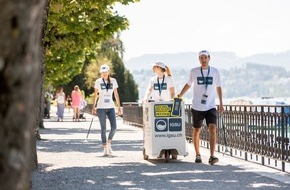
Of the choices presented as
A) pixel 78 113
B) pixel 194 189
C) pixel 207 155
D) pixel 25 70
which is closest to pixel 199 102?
pixel 207 155

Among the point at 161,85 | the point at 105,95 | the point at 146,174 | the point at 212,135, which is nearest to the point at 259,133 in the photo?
the point at 212,135

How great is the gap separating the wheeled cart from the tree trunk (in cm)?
1132

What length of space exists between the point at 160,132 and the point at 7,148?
11598 mm

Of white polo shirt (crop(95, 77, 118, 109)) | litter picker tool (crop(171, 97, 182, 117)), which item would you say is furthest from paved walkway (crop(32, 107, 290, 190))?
white polo shirt (crop(95, 77, 118, 109))

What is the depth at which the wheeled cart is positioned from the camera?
47.1ft

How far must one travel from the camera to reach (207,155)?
642 inches

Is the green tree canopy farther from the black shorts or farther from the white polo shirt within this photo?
the black shorts

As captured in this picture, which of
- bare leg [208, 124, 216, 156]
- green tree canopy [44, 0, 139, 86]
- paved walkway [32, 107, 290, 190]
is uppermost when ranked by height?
green tree canopy [44, 0, 139, 86]

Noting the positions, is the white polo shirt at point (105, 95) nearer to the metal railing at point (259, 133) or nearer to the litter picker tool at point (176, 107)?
the litter picker tool at point (176, 107)

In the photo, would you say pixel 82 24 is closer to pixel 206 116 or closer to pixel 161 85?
pixel 161 85

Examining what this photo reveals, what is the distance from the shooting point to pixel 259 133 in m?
14.1

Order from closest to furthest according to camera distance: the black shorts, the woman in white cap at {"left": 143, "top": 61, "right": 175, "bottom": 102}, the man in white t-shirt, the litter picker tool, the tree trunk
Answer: the tree trunk < the man in white t-shirt < the black shorts < the litter picker tool < the woman in white cap at {"left": 143, "top": 61, "right": 175, "bottom": 102}

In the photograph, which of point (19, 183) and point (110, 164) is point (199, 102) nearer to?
point (110, 164)

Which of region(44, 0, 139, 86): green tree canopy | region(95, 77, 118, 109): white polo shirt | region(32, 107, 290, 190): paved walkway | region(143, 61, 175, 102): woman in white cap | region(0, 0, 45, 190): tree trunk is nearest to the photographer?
region(0, 0, 45, 190): tree trunk
